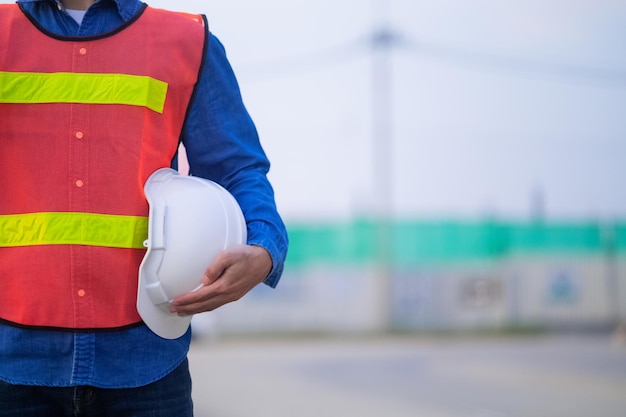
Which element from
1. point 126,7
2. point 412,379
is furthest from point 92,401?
point 412,379

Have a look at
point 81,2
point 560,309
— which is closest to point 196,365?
point 560,309

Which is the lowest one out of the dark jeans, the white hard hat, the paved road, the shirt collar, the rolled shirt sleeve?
the paved road

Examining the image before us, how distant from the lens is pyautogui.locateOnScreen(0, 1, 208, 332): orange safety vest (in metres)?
1.86

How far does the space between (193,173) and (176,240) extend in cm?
30

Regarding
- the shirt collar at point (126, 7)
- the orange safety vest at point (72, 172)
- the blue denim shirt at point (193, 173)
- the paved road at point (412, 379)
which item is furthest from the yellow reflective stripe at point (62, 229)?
the paved road at point (412, 379)

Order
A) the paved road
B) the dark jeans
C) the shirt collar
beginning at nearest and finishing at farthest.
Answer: the dark jeans → the shirt collar → the paved road

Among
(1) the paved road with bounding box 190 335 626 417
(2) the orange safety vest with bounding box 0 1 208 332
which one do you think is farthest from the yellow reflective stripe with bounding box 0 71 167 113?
(1) the paved road with bounding box 190 335 626 417

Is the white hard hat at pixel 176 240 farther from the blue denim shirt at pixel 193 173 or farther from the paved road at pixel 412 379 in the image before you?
the paved road at pixel 412 379

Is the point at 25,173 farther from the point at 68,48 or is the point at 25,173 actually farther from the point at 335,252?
the point at 335,252

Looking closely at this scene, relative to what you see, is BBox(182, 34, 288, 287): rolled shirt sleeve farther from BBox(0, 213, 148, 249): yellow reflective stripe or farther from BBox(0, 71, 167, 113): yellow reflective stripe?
BBox(0, 213, 148, 249): yellow reflective stripe

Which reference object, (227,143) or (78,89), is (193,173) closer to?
(227,143)

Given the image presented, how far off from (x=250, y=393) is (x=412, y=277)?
432 inches

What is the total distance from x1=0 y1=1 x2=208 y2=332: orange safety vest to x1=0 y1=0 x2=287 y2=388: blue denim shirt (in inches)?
1.1

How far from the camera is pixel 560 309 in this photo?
20.0 m
